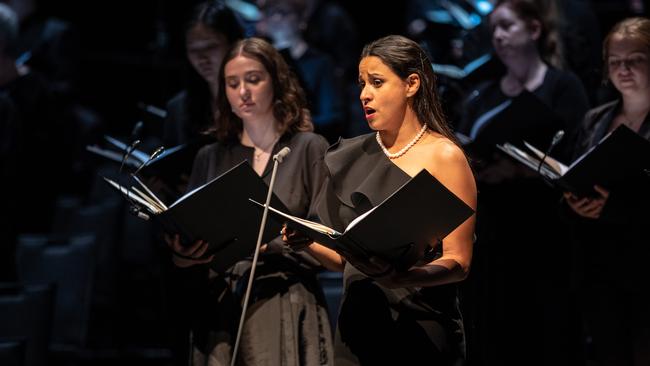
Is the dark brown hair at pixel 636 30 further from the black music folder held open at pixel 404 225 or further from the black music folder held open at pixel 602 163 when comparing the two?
the black music folder held open at pixel 404 225

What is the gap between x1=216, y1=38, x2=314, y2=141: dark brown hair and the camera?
347 cm

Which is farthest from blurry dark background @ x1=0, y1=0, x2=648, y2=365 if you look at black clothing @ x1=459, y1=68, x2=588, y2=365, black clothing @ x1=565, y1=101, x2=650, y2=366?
black clothing @ x1=565, y1=101, x2=650, y2=366

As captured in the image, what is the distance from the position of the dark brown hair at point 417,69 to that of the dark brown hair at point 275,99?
705 mm

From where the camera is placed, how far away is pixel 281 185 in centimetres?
328

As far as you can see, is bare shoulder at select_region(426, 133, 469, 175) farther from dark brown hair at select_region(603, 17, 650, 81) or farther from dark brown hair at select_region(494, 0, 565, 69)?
dark brown hair at select_region(494, 0, 565, 69)

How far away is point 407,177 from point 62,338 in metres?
2.64

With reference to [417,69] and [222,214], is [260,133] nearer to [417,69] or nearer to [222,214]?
[222,214]

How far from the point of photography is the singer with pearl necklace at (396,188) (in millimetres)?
2682

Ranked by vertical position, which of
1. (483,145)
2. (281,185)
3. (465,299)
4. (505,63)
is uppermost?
(505,63)

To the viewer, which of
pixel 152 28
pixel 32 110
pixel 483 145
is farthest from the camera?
pixel 152 28

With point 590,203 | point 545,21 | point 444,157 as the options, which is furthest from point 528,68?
point 444,157

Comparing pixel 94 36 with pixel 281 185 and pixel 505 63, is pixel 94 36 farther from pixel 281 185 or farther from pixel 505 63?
pixel 281 185

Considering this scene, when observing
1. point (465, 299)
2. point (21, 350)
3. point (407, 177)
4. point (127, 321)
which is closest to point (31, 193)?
point (127, 321)

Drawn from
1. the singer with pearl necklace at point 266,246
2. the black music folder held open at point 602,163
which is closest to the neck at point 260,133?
the singer with pearl necklace at point 266,246
